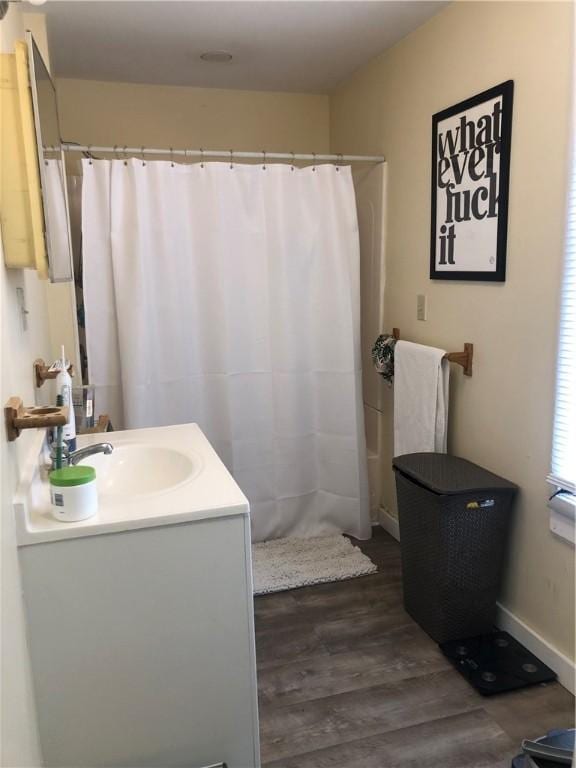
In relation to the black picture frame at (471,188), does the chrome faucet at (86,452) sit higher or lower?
lower

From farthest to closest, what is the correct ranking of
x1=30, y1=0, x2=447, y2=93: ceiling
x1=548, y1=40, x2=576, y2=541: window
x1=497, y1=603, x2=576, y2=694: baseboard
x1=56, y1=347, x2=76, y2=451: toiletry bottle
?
x1=30, y1=0, x2=447, y2=93: ceiling < x1=497, y1=603, x2=576, y2=694: baseboard < x1=548, y1=40, x2=576, y2=541: window < x1=56, y1=347, x2=76, y2=451: toiletry bottle

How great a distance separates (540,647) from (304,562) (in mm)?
1074

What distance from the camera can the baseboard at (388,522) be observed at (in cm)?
302

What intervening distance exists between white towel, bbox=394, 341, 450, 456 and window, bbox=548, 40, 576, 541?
0.55 m

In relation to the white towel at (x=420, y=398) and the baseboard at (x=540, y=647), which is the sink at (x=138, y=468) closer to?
the white towel at (x=420, y=398)

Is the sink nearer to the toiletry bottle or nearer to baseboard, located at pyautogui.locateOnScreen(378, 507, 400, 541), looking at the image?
the toiletry bottle

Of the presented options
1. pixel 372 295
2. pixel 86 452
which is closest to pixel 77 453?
pixel 86 452

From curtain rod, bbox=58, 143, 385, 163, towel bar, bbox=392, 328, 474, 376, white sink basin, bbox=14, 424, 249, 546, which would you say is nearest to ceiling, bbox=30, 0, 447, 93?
curtain rod, bbox=58, 143, 385, 163

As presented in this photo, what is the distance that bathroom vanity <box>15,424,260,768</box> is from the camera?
1.34 metres

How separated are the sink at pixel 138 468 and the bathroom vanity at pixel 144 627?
27 centimetres

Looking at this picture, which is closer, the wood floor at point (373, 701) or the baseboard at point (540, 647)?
the wood floor at point (373, 701)

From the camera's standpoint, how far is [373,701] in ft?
6.28

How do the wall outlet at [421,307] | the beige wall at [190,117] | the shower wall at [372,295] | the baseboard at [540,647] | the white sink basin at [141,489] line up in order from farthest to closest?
the beige wall at [190,117] < the shower wall at [372,295] < the wall outlet at [421,307] < the baseboard at [540,647] < the white sink basin at [141,489]

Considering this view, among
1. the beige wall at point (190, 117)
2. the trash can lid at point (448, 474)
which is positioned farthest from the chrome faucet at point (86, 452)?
the beige wall at point (190, 117)
